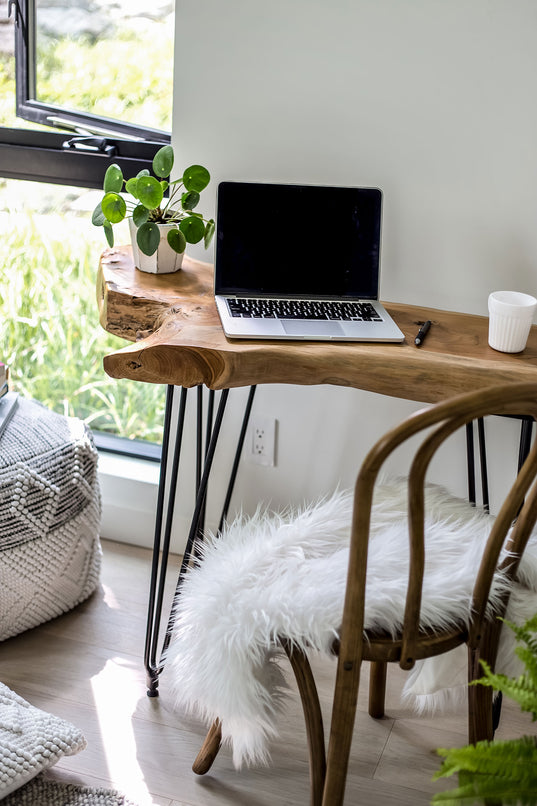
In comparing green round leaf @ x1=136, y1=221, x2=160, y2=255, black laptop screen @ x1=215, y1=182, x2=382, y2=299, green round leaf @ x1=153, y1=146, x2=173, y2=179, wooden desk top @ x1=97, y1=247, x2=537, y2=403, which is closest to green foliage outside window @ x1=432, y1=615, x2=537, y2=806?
wooden desk top @ x1=97, y1=247, x2=537, y2=403

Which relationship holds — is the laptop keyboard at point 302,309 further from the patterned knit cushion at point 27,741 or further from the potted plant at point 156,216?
the patterned knit cushion at point 27,741

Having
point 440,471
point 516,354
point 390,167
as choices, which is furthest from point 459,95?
point 440,471

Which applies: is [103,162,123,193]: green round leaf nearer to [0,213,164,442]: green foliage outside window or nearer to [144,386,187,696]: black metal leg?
[144,386,187,696]: black metal leg

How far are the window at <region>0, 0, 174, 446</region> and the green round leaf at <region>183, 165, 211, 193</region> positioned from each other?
1.15ft

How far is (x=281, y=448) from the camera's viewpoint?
2.01 m

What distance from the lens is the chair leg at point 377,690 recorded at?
162cm

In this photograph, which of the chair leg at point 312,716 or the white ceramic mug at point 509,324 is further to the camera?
the white ceramic mug at point 509,324

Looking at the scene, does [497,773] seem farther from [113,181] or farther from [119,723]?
[113,181]

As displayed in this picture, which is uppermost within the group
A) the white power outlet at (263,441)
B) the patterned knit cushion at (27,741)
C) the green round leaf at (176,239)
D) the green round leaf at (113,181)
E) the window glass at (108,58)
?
the window glass at (108,58)

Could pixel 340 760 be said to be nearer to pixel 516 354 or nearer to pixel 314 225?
pixel 516 354

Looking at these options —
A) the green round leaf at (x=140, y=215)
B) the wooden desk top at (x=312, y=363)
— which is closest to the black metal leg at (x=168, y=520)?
the wooden desk top at (x=312, y=363)

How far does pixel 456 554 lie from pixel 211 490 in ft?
3.03

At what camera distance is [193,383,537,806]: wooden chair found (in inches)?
38.8

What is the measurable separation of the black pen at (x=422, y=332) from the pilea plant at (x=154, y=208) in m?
0.47
